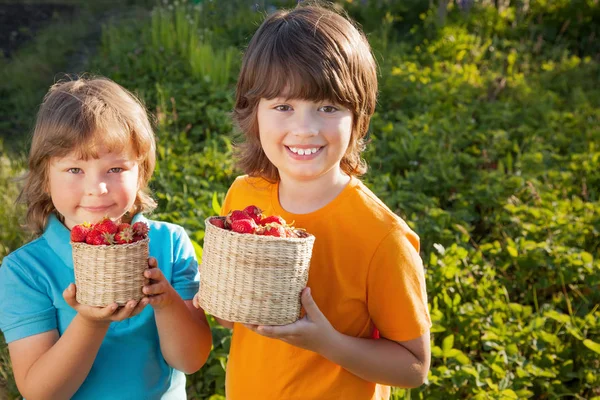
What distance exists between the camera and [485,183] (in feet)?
14.1

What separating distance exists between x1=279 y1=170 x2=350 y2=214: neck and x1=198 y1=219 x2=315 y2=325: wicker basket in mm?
233

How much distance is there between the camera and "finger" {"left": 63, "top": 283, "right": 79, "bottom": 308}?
1.74 meters

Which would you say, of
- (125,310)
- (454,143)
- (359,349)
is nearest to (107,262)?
(125,310)

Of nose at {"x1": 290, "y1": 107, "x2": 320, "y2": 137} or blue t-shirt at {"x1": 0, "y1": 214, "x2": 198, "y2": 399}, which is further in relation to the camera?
blue t-shirt at {"x1": 0, "y1": 214, "x2": 198, "y2": 399}

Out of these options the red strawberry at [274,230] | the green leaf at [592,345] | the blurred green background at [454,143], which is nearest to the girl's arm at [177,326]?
the red strawberry at [274,230]

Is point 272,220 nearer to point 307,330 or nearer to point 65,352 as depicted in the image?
point 307,330

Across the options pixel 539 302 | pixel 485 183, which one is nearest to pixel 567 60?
pixel 485 183

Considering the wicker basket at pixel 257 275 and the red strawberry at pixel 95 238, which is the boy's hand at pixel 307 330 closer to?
the wicker basket at pixel 257 275

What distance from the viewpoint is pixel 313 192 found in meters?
1.86

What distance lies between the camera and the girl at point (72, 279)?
1.82m

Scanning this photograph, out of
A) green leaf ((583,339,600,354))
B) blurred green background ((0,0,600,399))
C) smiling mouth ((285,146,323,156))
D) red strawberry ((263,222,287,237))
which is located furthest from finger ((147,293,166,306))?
green leaf ((583,339,600,354))

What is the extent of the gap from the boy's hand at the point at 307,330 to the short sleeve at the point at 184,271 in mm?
418

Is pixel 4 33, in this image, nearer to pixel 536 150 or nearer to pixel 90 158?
pixel 536 150

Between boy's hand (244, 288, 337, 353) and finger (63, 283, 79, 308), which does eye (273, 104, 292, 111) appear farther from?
finger (63, 283, 79, 308)
